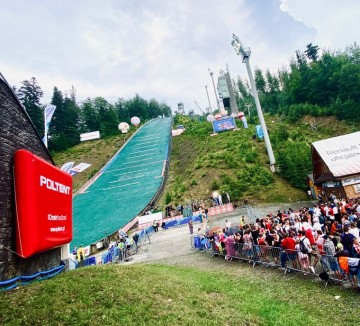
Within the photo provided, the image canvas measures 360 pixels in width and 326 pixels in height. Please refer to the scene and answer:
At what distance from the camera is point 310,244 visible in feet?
35.2

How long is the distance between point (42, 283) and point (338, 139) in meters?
29.7

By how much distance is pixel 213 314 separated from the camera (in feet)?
24.6

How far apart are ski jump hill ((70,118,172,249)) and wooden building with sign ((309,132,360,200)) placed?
21.2 metres

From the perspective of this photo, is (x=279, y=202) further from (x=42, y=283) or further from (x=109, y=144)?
(x=109, y=144)

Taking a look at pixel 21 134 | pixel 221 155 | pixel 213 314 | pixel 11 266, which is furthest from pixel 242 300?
pixel 221 155

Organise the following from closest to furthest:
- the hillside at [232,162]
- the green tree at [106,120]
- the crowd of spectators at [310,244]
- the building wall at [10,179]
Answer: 1. the building wall at [10,179]
2. the crowd of spectators at [310,244]
3. the hillside at [232,162]
4. the green tree at [106,120]

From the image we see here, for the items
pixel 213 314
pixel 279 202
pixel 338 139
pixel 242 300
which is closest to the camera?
pixel 213 314

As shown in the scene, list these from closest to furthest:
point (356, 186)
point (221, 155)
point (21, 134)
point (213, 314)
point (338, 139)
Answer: point (213, 314), point (21, 134), point (356, 186), point (338, 139), point (221, 155)

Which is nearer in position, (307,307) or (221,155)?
(307,307)

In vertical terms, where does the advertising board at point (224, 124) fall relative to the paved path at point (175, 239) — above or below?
above

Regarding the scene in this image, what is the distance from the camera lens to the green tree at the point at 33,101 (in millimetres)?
73719

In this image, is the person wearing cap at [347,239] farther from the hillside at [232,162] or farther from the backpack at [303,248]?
the hillside at [232,162]

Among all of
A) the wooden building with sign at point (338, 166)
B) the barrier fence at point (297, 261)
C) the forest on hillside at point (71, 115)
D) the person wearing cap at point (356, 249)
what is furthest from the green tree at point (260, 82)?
the person wearing cap at point (356, 249)

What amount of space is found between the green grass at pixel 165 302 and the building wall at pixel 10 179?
1099mm
